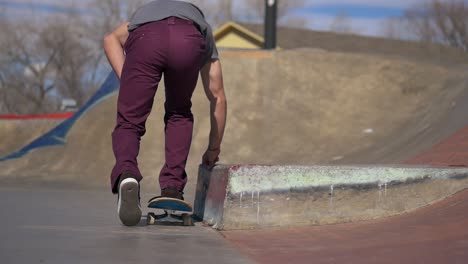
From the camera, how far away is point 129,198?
437 cm

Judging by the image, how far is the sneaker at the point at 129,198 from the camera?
436 centimetres

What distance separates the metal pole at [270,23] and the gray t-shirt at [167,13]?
11.7 metres

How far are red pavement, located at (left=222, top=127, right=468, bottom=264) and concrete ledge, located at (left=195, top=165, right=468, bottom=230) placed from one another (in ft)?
0.30

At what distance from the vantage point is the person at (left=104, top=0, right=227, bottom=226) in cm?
453

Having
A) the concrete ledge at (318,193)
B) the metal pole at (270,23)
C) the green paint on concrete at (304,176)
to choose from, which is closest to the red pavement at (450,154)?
the concrete ledge at (318,193)

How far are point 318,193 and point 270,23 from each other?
1223 cm

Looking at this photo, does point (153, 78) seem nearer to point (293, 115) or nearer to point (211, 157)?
point (211, 157)

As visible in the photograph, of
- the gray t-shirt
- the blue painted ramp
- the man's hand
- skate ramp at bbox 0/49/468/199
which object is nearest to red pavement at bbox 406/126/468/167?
the man's hand

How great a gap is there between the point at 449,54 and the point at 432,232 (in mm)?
41535

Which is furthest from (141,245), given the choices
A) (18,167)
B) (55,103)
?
(55,103)

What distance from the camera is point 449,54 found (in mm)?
43562

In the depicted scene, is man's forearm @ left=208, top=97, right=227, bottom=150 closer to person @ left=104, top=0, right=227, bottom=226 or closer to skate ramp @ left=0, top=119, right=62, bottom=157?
person @ left=104, top=0, right=227, bottom=226

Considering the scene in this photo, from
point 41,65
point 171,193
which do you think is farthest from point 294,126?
point 41,65

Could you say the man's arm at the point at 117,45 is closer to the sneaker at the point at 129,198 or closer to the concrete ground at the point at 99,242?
the sneaker at the point at 129,198
